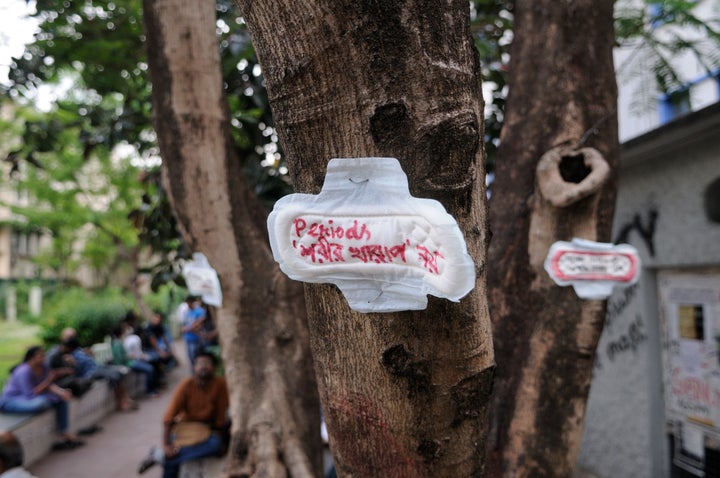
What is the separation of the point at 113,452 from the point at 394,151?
6.93m

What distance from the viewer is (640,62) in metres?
3.47

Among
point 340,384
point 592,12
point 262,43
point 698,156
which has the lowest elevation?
point 340,384

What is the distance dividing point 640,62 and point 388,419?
127 inches

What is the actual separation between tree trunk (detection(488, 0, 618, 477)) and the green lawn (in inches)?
429

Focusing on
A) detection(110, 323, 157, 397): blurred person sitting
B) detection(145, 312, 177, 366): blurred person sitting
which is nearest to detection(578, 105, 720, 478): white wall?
detection(110, 323, 157, 397): blurred person sitting

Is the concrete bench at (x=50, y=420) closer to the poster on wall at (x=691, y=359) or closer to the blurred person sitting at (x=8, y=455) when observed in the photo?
the blurred person sitting at (x=8, y=455)

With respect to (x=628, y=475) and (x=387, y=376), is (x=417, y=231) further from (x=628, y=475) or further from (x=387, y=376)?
(x=628, y=475)

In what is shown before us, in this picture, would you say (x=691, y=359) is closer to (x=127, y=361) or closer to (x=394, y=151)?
(x=394, y=151)

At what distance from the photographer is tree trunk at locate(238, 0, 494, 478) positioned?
1105mm

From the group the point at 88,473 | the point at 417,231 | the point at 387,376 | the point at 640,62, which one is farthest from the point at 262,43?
the point at 88,473

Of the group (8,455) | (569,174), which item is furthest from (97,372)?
(569,174)

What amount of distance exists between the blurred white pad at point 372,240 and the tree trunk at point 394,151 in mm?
54

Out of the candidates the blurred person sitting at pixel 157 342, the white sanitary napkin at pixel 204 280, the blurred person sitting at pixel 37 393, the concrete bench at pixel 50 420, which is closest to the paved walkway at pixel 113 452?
the concrete bench at pixel 50 420

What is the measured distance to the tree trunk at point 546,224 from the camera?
2.27m
